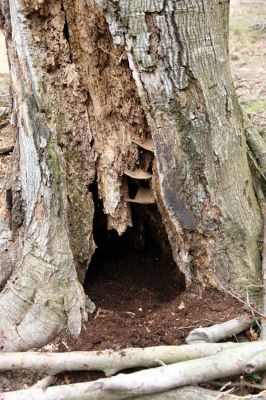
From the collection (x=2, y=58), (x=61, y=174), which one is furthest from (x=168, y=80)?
(x=2, y=58)

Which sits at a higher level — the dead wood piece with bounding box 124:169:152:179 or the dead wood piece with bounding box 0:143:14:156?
the dead wood piece with bounding box 0:143:14:156

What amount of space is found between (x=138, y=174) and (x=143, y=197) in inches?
8.2

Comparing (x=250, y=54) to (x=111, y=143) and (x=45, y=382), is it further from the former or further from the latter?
(x=45, y=382)

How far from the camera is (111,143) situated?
11.3 ft

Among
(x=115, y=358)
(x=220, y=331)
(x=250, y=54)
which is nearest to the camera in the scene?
(x=115, y=358)

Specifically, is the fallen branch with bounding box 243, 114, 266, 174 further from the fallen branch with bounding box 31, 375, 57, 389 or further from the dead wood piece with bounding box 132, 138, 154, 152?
the fallen branch with bounding box 31, 375, 57, 389

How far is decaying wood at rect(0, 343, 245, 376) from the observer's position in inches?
107

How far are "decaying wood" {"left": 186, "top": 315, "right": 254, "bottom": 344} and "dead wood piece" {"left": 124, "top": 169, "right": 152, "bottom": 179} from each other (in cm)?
102

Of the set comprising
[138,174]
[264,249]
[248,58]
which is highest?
[248,58]

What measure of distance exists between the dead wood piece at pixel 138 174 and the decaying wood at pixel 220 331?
102cm

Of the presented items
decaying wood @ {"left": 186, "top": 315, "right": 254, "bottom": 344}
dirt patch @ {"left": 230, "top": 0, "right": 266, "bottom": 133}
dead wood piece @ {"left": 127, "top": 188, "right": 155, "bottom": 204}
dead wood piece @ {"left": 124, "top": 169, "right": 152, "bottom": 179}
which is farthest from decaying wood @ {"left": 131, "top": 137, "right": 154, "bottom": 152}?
dirt patch @ {"left": 230, "top": 0, "right": 266, "bottom": 133}

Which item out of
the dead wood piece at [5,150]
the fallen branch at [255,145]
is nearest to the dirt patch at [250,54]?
the fallen branch at [255,145]

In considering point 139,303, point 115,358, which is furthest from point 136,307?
point 115,358

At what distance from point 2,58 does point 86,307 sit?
26.9ft
